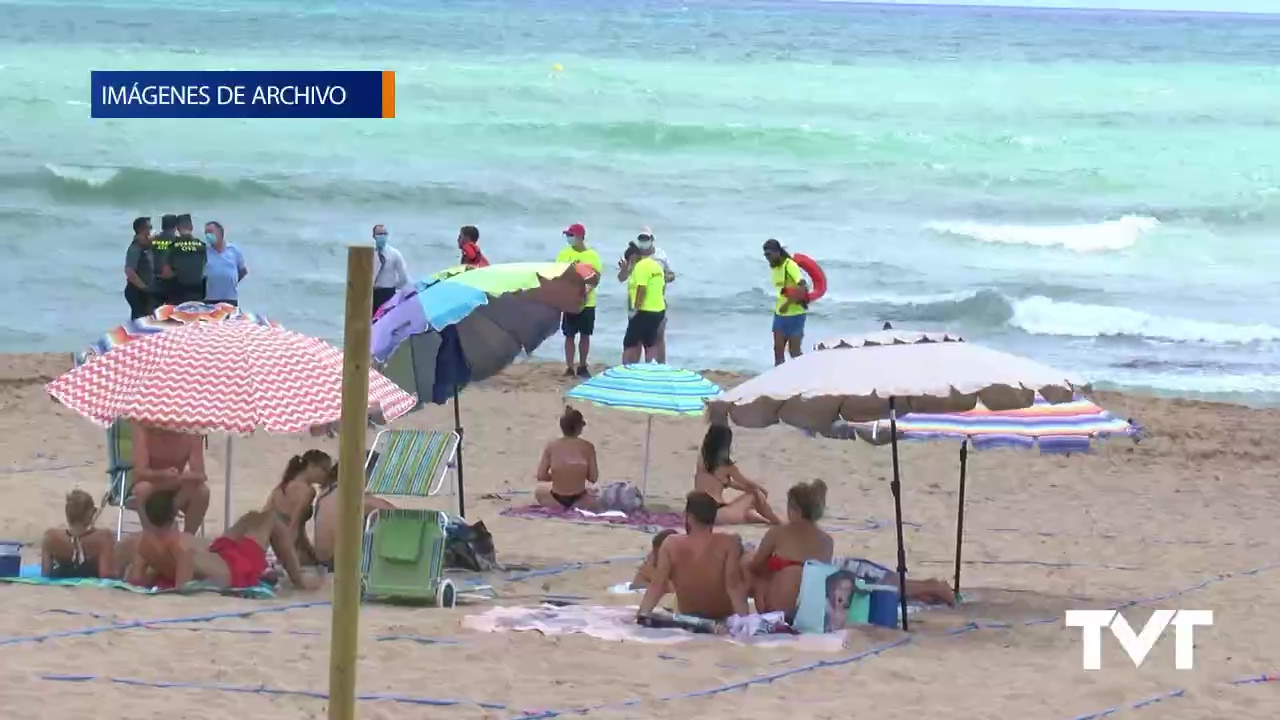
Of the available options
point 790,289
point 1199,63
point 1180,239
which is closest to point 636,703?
point 790,289

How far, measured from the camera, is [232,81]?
198 inches

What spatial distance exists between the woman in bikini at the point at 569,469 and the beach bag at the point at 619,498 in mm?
63

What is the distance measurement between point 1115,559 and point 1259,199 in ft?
92.9

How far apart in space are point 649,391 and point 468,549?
1909 mm

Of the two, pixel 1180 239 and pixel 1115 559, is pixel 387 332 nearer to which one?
pixel 1115 559

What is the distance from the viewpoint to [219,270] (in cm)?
1552

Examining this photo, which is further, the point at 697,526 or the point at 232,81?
the point at 697,526

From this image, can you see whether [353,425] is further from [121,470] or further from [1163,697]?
[121,470]

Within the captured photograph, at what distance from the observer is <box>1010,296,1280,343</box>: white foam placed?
22516 millimetres

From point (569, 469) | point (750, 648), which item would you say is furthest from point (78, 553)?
point (569, 469)

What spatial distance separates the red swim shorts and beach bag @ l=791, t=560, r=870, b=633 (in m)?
2.38

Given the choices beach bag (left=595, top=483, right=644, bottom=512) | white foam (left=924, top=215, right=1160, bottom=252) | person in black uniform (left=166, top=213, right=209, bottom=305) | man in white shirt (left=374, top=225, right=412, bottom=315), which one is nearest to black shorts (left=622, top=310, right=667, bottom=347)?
man in white shirt (left=374, top=225, right=412, bottom=315)

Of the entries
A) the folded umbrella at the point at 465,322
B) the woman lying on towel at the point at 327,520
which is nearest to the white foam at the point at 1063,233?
the folded umbrella at the point at 465,322

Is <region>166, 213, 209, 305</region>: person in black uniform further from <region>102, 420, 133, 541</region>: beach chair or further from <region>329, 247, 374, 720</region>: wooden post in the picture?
<region>329, 247, 374, 720</region>: wooden post
